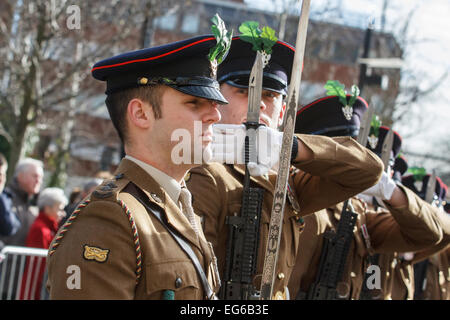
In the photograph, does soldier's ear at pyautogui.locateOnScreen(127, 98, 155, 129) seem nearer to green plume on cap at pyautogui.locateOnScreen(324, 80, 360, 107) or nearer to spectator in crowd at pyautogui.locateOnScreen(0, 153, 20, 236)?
green plume on cap at pyautogui.locateOnScreen(324, 80, 360, 107)

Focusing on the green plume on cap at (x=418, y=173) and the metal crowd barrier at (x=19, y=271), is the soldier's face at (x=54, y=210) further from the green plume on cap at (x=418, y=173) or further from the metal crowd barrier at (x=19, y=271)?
the green plume on cap at (x=418, y=173)

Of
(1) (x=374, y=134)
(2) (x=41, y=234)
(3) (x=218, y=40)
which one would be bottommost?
(2) (x=41, y=234)

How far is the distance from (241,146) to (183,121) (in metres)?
0.46

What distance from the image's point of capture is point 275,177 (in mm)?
3176

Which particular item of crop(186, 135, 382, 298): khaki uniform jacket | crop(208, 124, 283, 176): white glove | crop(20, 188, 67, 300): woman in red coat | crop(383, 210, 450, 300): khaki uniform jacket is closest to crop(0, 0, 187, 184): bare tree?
crop(20, 188, 67, 300): woman in red coat

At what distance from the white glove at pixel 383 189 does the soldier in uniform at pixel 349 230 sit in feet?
0.25

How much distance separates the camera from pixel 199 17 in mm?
16438

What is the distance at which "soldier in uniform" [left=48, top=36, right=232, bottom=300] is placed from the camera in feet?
6.46

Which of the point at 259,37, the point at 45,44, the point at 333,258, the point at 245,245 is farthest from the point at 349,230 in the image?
the point at 45,44

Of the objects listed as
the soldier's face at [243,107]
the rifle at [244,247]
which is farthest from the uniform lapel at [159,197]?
the soldier's face at [243,107]

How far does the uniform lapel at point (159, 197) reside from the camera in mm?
2240

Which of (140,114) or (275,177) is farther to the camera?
(275,177)

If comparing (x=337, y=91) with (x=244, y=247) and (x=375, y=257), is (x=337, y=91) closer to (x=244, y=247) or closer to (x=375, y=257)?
(x=244, y=247)
